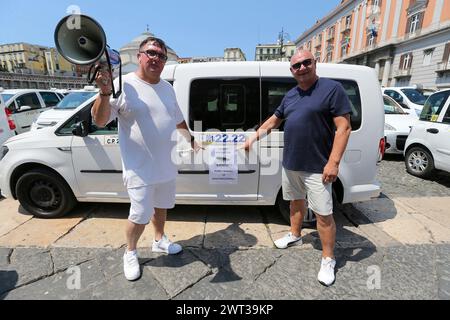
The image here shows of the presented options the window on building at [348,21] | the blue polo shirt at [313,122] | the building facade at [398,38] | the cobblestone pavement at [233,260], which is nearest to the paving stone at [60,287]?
the cobblestone pavement at [233,260]

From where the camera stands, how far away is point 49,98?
975cm

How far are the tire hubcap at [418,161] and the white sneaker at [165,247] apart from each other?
4910 mm

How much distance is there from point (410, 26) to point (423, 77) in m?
5.98

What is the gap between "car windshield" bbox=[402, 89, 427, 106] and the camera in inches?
308

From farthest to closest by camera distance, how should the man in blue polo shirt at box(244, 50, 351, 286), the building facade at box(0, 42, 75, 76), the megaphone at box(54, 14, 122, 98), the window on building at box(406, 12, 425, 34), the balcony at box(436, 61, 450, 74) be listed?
the building facade at box(0, 42, 75, 76), the window on building at box(406, 12, 425, 34), the balcony at box(436, 61, 450, 74), the man in blue polo shirt at box(244, 50, 351, 286), the megaphone at box(54, 14, 122, 98)

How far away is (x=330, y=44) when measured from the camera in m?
44.3

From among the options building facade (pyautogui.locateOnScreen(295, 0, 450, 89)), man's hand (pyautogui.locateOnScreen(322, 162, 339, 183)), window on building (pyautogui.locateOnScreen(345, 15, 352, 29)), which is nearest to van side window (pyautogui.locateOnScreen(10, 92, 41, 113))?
man's hand (pyautogui.locateOnScreen(322, 162, 339, 183))

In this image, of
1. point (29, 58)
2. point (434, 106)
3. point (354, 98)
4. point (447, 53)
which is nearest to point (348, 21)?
point (447, 53)

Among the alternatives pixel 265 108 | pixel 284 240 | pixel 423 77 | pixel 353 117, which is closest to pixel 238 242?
pixel 284 240

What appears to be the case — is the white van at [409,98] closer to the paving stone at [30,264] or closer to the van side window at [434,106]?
the van side window at [434,106]

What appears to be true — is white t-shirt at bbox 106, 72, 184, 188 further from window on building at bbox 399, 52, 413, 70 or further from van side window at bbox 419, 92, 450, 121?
window on building at bbox 399, 52, 413, 70

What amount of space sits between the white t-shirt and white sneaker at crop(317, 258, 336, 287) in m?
1.58

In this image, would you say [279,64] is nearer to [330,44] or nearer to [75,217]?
[75,217]

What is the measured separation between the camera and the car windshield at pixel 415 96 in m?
7.83
